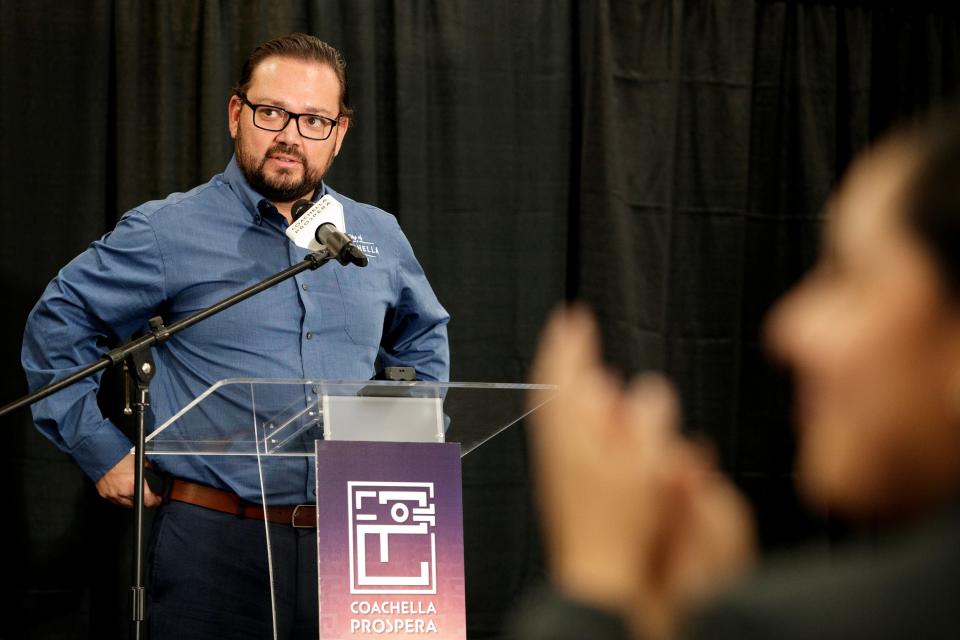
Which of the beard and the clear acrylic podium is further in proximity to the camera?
the beard

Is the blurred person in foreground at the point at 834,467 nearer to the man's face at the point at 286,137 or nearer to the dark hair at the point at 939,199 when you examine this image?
the dark hair at the point at 939,199

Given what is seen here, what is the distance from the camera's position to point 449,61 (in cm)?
412

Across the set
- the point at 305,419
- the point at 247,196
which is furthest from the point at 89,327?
the point at 305,419

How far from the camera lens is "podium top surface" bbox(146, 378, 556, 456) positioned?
2.26 metres

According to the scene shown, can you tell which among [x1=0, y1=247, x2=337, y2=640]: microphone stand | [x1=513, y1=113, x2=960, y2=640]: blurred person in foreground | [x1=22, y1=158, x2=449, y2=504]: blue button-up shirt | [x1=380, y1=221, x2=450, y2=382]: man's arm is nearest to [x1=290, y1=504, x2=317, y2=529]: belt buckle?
[x1=0, y1=247, x2=337, y2=640]: microphone stand

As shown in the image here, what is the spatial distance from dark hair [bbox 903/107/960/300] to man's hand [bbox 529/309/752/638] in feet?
0.53

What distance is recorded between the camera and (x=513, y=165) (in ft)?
13.7

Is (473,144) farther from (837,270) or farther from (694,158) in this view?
(837,270)

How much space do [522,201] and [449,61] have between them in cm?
50

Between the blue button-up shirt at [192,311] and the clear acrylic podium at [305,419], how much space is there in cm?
48

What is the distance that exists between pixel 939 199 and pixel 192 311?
2.53 metres

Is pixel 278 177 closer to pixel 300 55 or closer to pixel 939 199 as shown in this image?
pixel 300 55

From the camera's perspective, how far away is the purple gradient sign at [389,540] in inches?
84.9

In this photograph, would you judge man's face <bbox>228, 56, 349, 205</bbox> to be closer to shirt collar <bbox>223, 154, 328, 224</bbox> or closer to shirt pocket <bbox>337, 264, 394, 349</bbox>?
shirt collar <bbox>223, 154, 328, 224</bbox>
